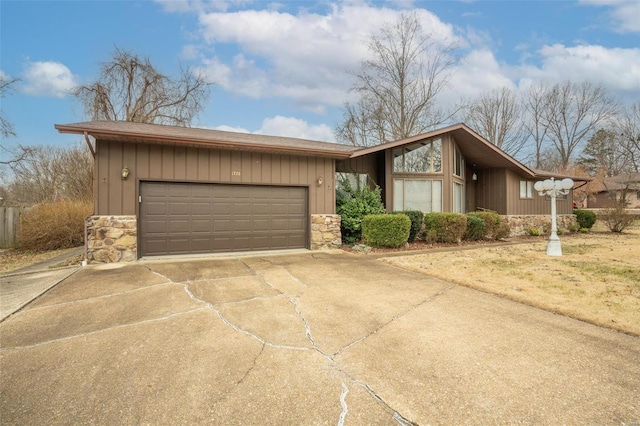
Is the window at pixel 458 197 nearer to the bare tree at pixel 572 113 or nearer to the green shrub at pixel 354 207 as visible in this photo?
the green shrub at pixel 354 207

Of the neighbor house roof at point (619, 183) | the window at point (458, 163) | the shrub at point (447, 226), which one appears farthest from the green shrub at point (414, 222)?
the neighbor house roof at point (619, 183)

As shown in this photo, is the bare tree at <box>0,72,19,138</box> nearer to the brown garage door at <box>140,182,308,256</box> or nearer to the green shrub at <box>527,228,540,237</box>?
the brown garage door at <box>140,182,308,256</box>

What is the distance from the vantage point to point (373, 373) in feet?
6.93

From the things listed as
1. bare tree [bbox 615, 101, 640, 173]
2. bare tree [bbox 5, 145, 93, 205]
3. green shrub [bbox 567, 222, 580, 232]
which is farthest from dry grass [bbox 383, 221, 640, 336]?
bare tree [bbox 615, 101, 640, 173]

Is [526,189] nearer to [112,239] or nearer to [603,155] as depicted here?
[112,239]

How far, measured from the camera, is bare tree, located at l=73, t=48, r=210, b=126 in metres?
14.4

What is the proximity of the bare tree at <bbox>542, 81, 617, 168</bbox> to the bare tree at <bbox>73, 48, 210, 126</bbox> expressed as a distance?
91.7ft

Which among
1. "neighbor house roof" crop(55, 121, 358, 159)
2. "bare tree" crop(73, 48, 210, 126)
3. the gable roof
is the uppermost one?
"bare tree" crop(73, 48, 210, 126)

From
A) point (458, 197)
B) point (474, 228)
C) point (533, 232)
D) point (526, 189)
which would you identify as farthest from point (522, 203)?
point (474, 228)

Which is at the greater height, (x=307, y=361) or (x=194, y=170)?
(x=194, y=170)

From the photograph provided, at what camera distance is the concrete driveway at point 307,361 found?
5.65ft

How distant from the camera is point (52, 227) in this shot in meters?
8.98

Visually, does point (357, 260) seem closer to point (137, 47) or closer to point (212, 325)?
point (212, 325)

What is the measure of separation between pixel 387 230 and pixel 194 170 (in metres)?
5.30
